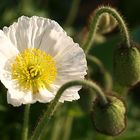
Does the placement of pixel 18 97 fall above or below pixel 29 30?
below

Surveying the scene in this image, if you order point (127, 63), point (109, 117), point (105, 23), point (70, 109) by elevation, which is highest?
point (105, 23)

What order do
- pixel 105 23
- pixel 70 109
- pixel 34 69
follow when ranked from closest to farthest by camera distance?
pixel 34 69 < pixel 105 23 < pixel 70 109

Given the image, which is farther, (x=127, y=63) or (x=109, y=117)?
(x=127, y=63)

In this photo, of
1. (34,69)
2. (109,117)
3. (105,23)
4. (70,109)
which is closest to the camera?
(109,117)

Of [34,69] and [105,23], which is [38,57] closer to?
[34,69]

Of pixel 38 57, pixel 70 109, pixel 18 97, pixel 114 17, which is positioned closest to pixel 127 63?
pixel 114 17

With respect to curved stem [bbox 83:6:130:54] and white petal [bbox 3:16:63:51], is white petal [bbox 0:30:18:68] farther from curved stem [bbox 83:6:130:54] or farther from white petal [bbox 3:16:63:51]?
curved stem [bbox 83:6:130:54]

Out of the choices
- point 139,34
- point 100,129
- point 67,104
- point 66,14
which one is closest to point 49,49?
point 100,129

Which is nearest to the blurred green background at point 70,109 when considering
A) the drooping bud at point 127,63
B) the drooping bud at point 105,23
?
the drooping bud at point 105,23
